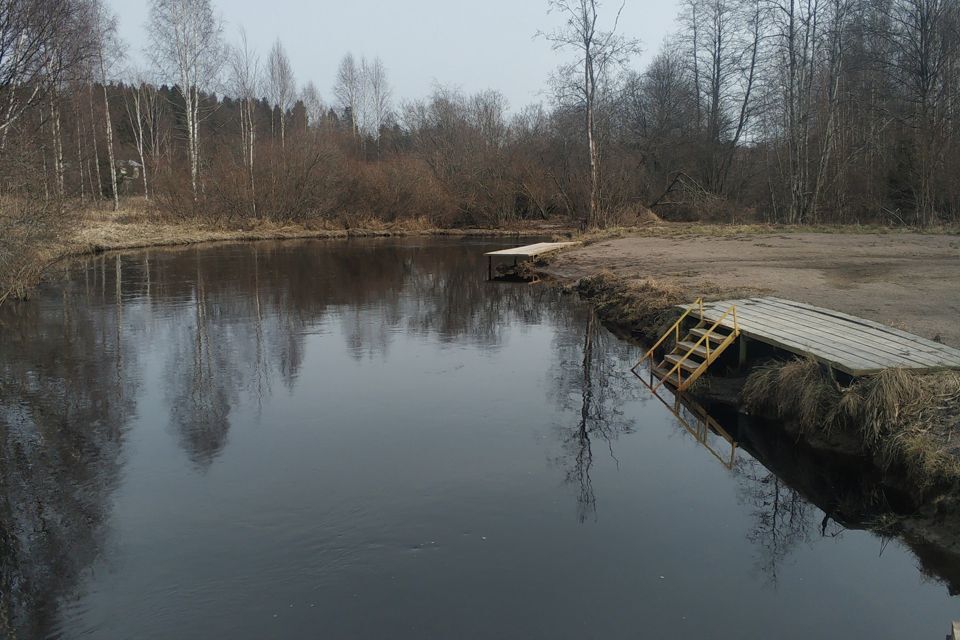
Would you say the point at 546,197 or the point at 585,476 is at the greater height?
the point at 546,197

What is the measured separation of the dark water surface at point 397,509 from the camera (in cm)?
487

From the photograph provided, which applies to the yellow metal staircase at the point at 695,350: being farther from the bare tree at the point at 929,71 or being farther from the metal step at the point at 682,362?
the bare tree at the point at 929,71

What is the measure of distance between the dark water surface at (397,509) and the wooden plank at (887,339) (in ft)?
5.96

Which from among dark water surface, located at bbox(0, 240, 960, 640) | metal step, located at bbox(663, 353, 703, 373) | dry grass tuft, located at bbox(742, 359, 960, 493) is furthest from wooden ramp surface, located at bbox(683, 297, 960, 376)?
dark water surface, located at bbox(0, 240, 960, 640)

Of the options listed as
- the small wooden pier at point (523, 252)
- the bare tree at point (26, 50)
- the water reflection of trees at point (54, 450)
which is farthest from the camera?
the small wooden pier at point (523, 252)

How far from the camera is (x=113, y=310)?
615 inches

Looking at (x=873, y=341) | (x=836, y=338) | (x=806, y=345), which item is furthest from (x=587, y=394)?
Result: (x=873, y=341)

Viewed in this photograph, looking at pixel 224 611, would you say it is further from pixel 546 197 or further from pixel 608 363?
pixel 546 197

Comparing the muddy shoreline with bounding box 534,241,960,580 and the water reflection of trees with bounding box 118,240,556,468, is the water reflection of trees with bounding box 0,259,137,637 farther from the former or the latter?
→ the muddy shoreline with bounding box 534,241,960,580

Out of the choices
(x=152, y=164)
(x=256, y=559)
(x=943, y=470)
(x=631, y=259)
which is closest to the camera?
(x=256, y=559)

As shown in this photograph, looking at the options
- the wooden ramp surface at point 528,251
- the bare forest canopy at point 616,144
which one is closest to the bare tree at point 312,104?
the bare forest canopy at point 616,144

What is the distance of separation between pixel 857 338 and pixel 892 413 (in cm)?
226

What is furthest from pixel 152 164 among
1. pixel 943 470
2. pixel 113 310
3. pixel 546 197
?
pixel 943 470

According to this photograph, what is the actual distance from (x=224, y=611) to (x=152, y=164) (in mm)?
38793
